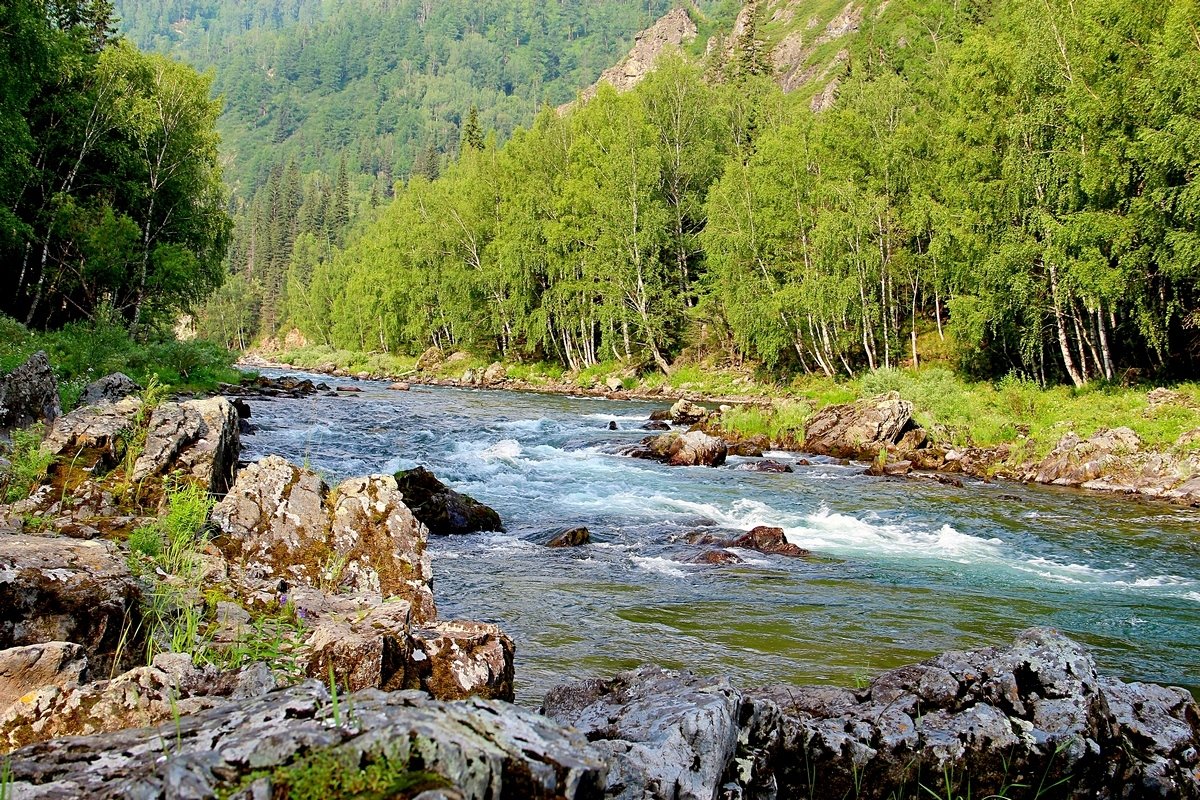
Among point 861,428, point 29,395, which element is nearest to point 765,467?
point 861,428

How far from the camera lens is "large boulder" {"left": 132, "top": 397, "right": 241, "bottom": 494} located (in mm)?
7762

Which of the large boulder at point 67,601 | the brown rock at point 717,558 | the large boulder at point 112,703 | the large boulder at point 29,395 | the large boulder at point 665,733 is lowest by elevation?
the brown rock at point 717,558

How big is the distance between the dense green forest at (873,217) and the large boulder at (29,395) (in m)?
26.4

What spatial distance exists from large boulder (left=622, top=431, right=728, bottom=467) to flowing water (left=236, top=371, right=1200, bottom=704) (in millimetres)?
646

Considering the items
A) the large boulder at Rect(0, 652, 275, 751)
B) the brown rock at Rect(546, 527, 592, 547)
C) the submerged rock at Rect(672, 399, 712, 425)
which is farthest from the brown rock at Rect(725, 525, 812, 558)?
the submerged rock at Rect(672, 399, 712, 425)

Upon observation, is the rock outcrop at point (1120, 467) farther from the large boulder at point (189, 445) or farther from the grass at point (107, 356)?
the grass at point (107, 356)

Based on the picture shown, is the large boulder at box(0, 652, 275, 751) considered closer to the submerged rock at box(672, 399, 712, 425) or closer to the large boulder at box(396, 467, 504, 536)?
the large boulder at box(396, 467, 504, 536)

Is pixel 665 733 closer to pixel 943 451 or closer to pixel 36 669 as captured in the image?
pixel 36 669

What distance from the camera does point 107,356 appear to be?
22.2m

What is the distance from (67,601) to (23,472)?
326cm

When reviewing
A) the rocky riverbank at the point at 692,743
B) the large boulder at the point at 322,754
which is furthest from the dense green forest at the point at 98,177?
the rocky riverbank at the point at 692,743

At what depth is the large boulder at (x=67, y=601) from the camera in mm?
4273

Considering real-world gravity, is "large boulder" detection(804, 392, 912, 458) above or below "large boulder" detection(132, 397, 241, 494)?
below

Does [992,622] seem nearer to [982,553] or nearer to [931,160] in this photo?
[982,553]
